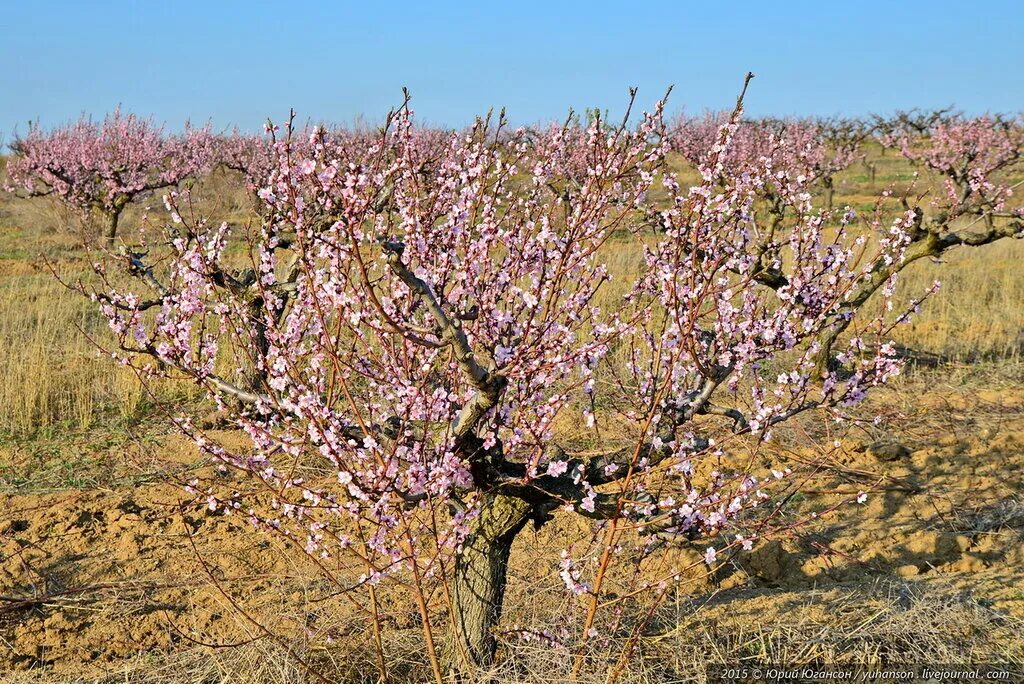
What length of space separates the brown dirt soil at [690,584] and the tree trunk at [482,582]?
1.66 ft

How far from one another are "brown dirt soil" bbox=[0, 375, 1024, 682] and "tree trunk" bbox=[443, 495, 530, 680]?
0.50m

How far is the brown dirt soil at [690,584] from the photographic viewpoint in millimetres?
4004

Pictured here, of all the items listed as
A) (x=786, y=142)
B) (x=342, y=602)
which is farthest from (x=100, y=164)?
(x=342, y=602)

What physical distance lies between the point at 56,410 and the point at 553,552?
4.77 m

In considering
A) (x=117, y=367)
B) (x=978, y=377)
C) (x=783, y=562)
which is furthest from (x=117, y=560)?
(x=978, y=377)

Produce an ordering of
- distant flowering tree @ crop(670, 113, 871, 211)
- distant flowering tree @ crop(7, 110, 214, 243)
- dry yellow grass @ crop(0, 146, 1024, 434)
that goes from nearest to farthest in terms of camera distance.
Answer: dry yellow grass @ crop(0, 146, 1024, 434) → distant flowering tree @ crop(7, 110, 214, 243) → distant flowering tree @ crop(670, 113, 871, 211)

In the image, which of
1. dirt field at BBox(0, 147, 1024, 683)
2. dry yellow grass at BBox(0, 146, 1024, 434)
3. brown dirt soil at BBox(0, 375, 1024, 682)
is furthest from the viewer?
dry yellow grass at BBox(0, 146, 1024, 434)

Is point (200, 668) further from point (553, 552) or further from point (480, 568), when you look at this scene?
point (553, 552)

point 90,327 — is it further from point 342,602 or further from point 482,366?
point 482,366

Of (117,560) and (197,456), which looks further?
(197,456)

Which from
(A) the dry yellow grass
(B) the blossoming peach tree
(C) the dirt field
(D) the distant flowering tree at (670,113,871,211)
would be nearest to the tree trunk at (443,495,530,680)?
(B) the blossoming peach tree

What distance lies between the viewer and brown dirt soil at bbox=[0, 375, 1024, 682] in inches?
158

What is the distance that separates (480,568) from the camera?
3.64 m

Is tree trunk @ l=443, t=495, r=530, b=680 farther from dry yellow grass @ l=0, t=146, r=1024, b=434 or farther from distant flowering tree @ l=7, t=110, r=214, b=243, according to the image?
distant flowering tree @ l=7, t=110, r=214, b=243
